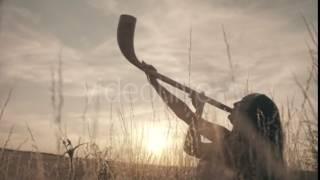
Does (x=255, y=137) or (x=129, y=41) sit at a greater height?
(x=129, y=41)

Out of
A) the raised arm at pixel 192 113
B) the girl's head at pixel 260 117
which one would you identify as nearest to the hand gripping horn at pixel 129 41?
the raised arm at pixel 192 113

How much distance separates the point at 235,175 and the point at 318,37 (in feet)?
3.75

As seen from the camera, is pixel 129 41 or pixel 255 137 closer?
pixel 255 137

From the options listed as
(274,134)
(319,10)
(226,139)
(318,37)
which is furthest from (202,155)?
(319,10)

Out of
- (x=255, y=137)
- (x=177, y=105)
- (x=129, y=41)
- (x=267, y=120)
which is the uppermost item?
(x=129, y=41)

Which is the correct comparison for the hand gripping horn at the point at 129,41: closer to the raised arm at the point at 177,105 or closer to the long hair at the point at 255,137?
the raised arm at the point at 177,105

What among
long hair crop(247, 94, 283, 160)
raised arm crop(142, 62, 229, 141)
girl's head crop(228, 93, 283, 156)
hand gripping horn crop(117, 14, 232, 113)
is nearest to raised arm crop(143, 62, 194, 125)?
raised arm crop(142, 62, 229, 141)

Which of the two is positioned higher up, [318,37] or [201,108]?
[318,37]

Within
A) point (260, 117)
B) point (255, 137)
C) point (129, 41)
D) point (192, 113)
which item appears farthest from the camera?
point (129, 41)

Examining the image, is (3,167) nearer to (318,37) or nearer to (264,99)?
(264,99)

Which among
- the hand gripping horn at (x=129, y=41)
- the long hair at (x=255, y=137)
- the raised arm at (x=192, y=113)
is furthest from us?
the hand gripping horn at (x=129, y=41)

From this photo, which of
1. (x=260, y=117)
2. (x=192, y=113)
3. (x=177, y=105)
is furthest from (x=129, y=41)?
(x=260, y=117)

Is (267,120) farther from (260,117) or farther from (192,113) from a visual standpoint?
(192,113)

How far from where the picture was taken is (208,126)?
129 inches
